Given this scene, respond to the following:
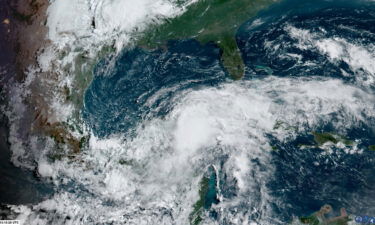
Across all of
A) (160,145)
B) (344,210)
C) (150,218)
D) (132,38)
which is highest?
(132,38)

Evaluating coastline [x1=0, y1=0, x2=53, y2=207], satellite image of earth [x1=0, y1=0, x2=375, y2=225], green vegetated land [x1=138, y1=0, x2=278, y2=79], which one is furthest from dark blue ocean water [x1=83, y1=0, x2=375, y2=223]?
coastline [x1=0, y1=0, x2=53, y2=207]

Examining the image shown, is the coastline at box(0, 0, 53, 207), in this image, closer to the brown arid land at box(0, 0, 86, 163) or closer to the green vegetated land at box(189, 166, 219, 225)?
the brown arid land at box(0, 0, 86, 163)

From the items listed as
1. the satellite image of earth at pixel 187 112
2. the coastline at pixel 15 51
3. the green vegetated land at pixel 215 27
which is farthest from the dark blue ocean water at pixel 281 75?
the coastline at pixel 15 51

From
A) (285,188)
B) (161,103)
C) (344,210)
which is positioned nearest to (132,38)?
(161,103)

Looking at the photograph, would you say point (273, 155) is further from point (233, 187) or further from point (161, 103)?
point (161, 103)

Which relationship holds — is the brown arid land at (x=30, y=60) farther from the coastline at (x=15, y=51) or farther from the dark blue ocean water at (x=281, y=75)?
the dark blue ocean water at (x=281, y=75)
